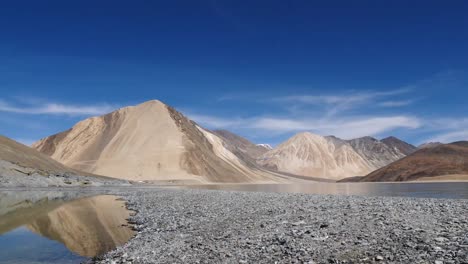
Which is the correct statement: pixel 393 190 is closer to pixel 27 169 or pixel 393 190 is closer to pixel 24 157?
pixel 27 169

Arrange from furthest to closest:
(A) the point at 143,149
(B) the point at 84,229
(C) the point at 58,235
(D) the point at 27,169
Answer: (A) the point at 143,149
(D) the point at 27,169
(B) the point at 84,229
(C) the point at 58,235

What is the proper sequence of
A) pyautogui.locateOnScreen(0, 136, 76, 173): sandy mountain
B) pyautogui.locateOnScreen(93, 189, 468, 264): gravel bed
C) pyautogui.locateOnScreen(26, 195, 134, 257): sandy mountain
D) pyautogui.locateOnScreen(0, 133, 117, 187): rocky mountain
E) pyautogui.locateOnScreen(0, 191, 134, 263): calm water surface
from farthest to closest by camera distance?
pyautogui.locateOnScreen(0, 136, 76, 173): sandy mountain, pyautogui.locateOnScreen(0, 133, 117, 187): rocky mountain, pyautogui.locateOnScreen(26, 195, 134, 257): sandy mountain, pyautogui.locateOnScreen(0, 191, 134, 263): calm water surface, pyautogui.locateOnScreen(93, 189, 468, 264): gravel bed

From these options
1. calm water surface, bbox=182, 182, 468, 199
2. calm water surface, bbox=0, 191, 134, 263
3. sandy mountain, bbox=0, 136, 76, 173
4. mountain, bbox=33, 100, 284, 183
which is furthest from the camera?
mountain, bbox=33, 100, 284, 183

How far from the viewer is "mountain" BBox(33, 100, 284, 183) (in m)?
158

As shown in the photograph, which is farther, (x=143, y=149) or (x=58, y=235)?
(x=143, y=149)

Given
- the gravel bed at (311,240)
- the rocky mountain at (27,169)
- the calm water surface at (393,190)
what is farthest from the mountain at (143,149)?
the gravel bed at (311,240)

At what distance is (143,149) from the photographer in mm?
167750

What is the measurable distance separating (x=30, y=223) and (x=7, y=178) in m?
60.5

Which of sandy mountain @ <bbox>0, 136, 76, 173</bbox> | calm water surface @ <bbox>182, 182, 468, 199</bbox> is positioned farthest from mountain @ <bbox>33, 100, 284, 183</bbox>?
calm water surface @ <bbox>182, 182, 468, 199</bbox>

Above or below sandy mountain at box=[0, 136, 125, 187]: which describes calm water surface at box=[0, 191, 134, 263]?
below

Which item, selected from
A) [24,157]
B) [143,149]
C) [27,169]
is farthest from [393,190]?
[143,149]

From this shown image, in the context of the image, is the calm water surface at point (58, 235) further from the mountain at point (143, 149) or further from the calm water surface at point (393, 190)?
the mountain at point (143, 149)

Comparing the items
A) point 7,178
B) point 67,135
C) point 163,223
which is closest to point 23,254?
point 163,223

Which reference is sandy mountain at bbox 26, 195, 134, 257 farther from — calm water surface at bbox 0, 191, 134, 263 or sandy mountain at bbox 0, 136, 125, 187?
sandy mountain at bbox 0, 136, 125, 187
